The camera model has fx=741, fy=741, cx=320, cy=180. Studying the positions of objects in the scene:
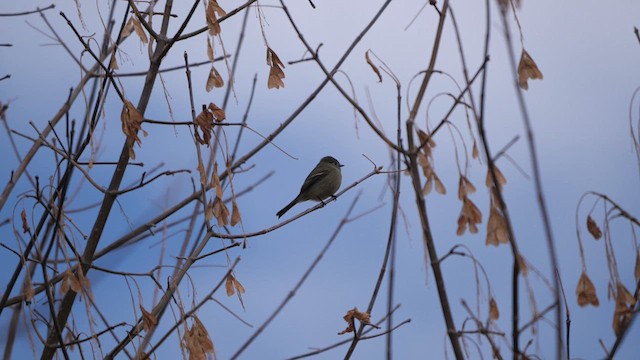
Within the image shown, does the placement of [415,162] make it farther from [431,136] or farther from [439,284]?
[439,284]

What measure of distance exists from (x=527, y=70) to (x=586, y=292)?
668 mm

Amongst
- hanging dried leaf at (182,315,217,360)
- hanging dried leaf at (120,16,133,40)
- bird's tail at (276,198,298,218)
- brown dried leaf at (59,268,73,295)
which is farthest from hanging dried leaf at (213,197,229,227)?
bird's tail at (276,198,298,218)

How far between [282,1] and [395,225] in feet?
2.70

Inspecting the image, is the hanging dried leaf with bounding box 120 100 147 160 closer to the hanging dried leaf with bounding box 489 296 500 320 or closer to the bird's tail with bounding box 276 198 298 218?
the hanging dried leaf with bounding box 489 296 500 320

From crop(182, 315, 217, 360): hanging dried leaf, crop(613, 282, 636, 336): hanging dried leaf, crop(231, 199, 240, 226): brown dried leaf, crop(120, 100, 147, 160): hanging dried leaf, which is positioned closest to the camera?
crop(613, 282, 636, 336): hanging dried leaf

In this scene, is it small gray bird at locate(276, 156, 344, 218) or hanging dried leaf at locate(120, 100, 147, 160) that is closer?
hanging dried leaf at locate(120, 100, 147, 160)

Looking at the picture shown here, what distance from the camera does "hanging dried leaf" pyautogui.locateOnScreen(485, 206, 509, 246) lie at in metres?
1.92

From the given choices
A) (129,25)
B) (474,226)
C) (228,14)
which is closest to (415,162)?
(474,226)

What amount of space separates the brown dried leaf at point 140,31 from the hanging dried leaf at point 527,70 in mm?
1515

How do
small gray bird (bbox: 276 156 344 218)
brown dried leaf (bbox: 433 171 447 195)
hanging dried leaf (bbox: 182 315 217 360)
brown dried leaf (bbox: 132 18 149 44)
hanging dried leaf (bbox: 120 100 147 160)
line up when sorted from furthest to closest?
1. small gray bird (bbox: 276 156 344 218)
2. brown dried leaf (bbox: 132 18 149 44)
3. hanging dried leaf (bbox: 120 100 147 160)
4. hanging dried leaf (bbox: 182 315 217 360)
5. brown dried leaf (bbox: 433 171 447 195)

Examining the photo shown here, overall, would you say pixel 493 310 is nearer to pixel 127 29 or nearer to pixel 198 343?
pixel 198 343

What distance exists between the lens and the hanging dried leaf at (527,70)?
7.21 feet

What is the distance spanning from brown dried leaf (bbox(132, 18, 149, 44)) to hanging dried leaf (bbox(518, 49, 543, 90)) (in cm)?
151

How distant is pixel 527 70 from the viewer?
7.24 feet
